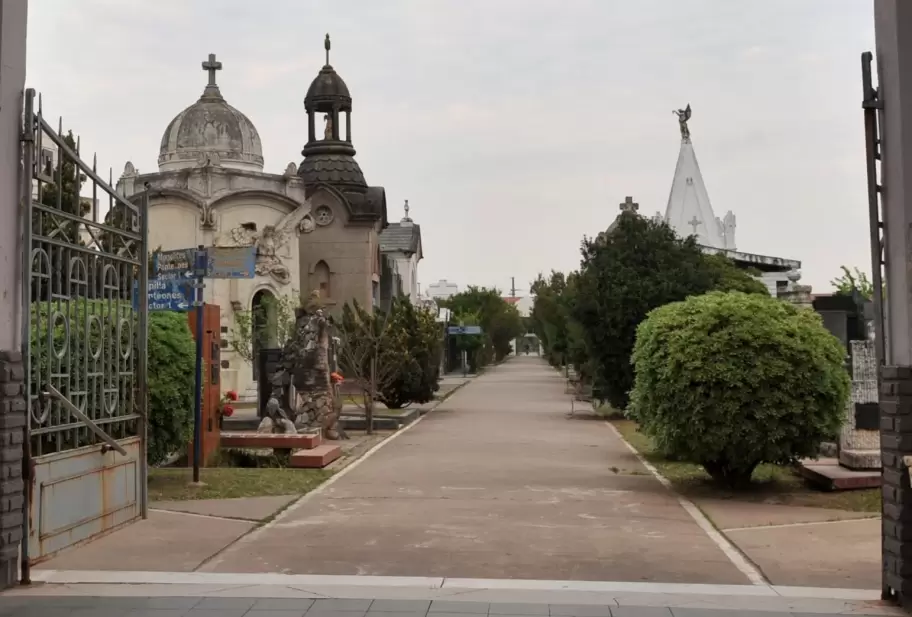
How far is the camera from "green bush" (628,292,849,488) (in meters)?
12.8

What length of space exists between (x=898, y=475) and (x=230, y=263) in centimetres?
794

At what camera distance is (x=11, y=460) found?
7551mm

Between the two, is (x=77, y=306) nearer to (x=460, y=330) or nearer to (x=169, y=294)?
(x=169, y=294)

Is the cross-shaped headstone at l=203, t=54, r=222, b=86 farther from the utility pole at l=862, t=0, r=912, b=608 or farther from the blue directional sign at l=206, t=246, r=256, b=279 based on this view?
the utility pole at l=862, t=0, r=912, b=608

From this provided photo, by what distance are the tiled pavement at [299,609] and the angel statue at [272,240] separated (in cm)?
2856

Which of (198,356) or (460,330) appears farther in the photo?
(460,330)

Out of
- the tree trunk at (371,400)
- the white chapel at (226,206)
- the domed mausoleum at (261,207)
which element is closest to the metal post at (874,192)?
the tree trunk at (371,400)

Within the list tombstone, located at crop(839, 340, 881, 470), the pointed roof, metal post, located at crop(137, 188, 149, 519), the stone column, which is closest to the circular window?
the pointed roof

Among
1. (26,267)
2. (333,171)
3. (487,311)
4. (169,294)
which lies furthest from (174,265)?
(487,311)

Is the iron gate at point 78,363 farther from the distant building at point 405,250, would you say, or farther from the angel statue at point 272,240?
the distant building at point 405,250

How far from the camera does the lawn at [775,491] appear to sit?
497 inches

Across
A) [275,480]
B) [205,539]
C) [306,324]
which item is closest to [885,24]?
[205,539]

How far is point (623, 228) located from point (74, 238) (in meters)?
19.1

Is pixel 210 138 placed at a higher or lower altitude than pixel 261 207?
higher
